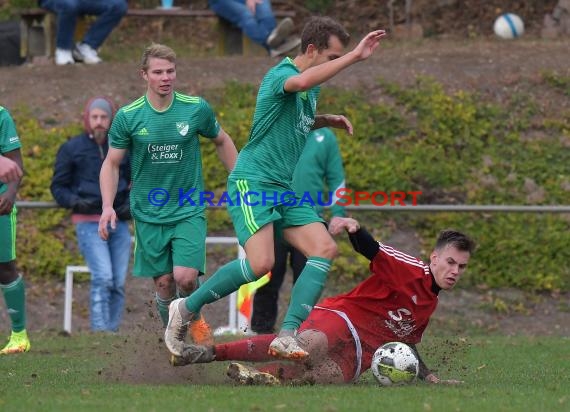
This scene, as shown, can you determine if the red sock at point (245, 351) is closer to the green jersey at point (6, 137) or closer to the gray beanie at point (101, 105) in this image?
the green jersey at point (6, 137)

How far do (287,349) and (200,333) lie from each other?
1477mm

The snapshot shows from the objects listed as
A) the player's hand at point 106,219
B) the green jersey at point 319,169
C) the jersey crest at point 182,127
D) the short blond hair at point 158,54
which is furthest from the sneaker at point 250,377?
the green jersey at point 319,169

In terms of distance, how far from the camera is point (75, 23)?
57.0 feet

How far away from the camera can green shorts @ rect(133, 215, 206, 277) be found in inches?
365

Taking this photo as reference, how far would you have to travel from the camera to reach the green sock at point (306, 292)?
7.91m

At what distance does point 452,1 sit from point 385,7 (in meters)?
1.12

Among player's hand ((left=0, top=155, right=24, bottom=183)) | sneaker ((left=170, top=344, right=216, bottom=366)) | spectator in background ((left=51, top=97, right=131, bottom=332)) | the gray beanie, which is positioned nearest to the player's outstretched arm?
sneaker ((left=170, top=344, right=216, bottom=366))

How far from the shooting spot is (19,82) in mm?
18031

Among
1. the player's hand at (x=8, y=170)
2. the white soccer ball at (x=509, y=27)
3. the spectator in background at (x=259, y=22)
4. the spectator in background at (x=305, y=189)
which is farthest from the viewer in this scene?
the white soccer ball at (x=509, y=27)

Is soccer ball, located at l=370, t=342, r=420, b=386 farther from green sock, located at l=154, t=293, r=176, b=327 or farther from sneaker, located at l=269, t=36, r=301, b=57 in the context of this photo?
sneaker, located at l=269, t=36, r=301, b=57

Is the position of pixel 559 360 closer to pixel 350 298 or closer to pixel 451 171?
pixel 350 298

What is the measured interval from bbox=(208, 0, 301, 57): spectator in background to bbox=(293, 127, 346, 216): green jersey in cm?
527

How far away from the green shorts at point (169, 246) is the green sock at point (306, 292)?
1.44 metres

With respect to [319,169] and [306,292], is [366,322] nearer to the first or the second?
[306,292]
